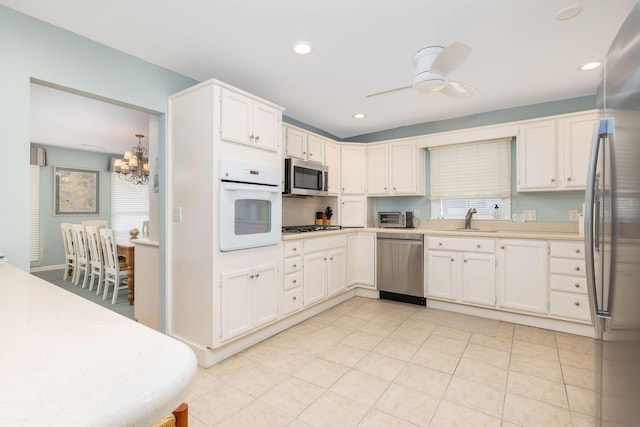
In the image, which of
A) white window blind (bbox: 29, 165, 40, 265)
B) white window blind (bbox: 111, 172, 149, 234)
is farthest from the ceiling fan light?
white window blind (bbox: 29, 165, 40, 265)

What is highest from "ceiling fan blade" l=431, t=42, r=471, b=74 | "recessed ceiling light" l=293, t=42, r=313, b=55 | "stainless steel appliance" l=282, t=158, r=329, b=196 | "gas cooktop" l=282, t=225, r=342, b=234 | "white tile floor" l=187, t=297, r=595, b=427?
"recessed ceiling light" l=293, t=42, r=313, b=55

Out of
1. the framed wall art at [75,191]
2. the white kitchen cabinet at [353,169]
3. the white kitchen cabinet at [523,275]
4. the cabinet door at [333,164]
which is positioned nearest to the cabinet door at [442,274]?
the white kitchen cabinet at [523,275]

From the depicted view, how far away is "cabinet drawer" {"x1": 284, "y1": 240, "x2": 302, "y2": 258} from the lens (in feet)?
9.96

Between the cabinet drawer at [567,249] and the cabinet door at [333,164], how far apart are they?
8.45 ft

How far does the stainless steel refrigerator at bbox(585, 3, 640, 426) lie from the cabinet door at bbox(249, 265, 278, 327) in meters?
2.23

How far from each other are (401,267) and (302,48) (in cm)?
272

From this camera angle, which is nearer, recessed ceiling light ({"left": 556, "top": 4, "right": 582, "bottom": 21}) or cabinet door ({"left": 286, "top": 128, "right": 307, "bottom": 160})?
recessed ceiling light ({"left": 556, "top": 4, "right": 582, "bottom": 21})

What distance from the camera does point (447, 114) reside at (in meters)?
3.92

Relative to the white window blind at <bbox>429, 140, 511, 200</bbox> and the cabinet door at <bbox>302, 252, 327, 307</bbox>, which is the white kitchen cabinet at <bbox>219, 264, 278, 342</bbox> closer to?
the cabinet door at <bbox>302, 252, 327, 307</bbox>

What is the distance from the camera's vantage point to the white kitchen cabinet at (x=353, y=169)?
14.6 ft

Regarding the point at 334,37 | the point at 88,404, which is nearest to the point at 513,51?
the point at 334,37

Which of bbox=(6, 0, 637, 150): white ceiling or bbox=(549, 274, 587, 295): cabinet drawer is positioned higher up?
bbox=(6, 0, 637, 150): white ceiling

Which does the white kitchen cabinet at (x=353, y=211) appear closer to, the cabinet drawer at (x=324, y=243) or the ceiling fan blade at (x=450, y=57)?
the cabinet drawer at (x=324, y=243)

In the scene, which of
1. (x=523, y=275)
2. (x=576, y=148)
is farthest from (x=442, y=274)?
(x=576, y=148)
